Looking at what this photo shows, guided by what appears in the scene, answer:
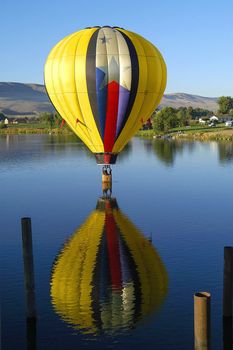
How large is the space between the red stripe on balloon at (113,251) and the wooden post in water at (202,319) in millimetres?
7243

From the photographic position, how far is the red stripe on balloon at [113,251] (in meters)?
23.1

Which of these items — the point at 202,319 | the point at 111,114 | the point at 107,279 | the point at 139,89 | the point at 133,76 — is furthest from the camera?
the point at 139,89

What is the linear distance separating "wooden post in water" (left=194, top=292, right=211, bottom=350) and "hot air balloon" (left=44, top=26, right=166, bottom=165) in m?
26.0

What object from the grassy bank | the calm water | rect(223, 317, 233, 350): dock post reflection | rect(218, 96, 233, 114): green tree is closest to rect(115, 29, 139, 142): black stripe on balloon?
the calm water

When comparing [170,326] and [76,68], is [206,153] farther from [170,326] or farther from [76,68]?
[170,326]

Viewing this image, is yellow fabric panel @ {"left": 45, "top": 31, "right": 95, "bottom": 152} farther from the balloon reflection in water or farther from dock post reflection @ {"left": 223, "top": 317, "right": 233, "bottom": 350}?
dock post reflection @ {"left": 223, "top": 317, "right": 233, "bottom": 350}

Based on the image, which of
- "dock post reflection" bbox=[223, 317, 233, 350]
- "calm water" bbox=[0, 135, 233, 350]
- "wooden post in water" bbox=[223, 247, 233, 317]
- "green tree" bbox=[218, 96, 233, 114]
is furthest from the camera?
"green tree" bbox=[218, 96, 233, 114]

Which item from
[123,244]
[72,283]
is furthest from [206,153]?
[72,283]

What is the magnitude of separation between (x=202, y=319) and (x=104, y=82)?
86.9 ft

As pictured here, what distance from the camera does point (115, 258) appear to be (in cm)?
2642

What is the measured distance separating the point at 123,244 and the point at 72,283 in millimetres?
7168

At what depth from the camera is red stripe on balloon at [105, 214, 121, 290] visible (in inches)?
909

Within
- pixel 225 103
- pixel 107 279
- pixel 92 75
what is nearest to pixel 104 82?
pixel 92 75

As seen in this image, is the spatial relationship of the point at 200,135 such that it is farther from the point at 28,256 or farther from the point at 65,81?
the point at 28,256
